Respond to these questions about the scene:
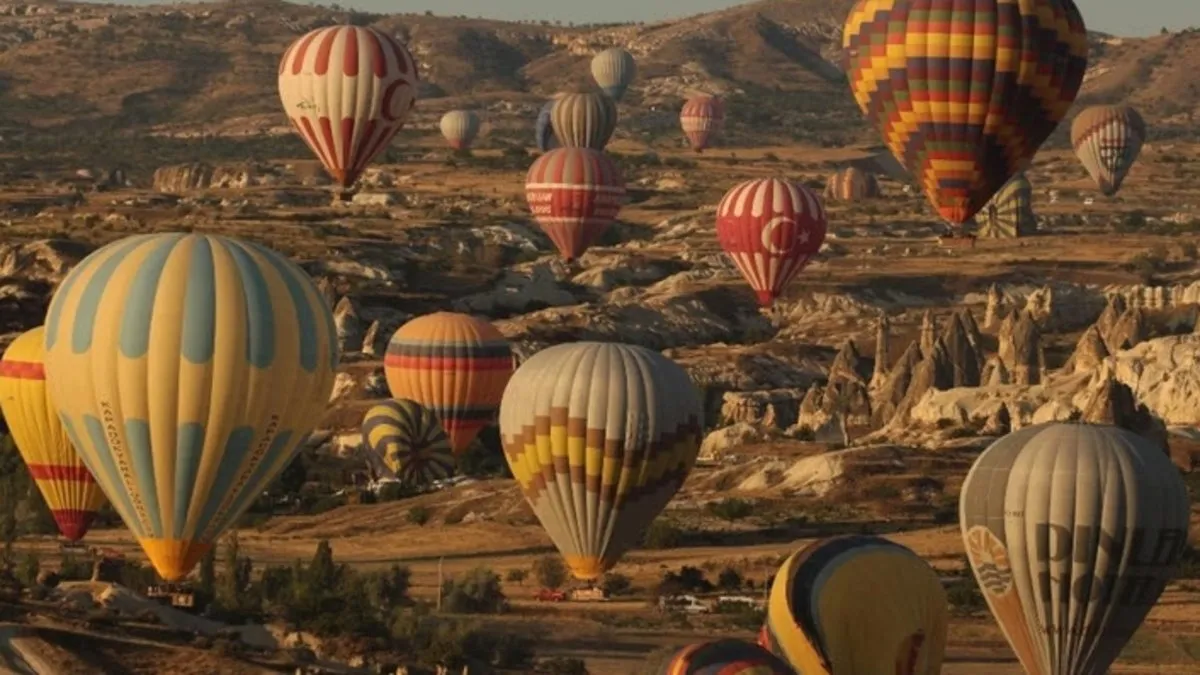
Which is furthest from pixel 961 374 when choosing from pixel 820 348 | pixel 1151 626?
pixel 1151 626

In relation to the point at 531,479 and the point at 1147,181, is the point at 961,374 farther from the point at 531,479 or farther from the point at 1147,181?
the point at 1147,181

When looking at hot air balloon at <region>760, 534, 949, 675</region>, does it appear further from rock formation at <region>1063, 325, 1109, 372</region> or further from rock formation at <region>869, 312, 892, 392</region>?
rock formation at <region>869, 312, 892, 392</region>

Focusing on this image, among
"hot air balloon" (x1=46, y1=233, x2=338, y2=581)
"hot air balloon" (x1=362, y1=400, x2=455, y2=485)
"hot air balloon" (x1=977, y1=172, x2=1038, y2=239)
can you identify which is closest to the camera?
"hot air balloon" (x1=46, y1=233, x2=338, y2=581)

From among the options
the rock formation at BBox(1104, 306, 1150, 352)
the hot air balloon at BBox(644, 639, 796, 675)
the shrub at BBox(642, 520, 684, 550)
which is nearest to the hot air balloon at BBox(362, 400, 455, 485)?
the shrub at BBox(642, 520, 684, 550)

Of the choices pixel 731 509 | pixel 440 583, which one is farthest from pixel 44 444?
pixel 731 509

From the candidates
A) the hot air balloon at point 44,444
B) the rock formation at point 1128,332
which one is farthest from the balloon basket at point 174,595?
the rock formation at point 1128,332
